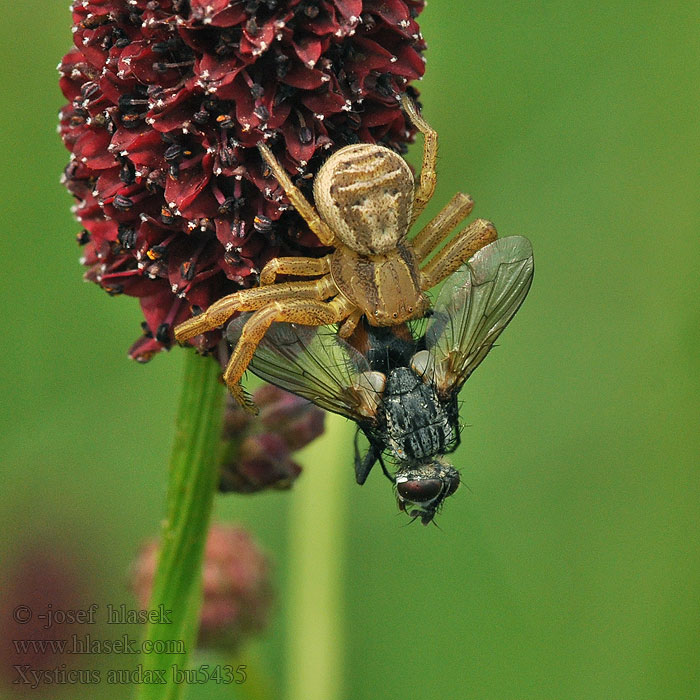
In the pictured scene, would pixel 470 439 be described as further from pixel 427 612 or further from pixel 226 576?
pixel 226 576

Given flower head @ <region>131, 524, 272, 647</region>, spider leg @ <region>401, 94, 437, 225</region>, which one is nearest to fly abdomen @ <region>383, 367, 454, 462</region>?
spider leg @ <region>401, 94, 437, 225</region>

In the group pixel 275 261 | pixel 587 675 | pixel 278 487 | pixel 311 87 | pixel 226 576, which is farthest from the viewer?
pixel 587 675

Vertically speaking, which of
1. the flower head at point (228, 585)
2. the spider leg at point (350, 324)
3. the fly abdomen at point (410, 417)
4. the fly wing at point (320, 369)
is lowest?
the flower head at point (228, 585)

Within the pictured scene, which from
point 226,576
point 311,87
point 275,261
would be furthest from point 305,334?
point 226,576

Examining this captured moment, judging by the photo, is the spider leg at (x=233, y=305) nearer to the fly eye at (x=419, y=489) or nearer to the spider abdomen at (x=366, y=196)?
the spider abdomen at (x=366, y=196)

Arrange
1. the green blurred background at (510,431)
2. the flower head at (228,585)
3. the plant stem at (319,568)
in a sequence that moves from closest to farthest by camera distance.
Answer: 1. the flower head at (228,585)
2. the plant stem at (319,568)
3. the green blurred background at (510,431)

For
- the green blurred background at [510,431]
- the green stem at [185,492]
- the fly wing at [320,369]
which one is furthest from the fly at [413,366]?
the green blurred background at [510,431]
